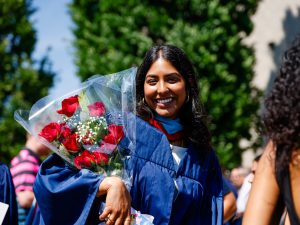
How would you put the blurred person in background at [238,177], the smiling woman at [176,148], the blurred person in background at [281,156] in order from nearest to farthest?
the blurred person in background at [281,156]
the smiling woman at [176,148]
the blurred person in background at [238,177]

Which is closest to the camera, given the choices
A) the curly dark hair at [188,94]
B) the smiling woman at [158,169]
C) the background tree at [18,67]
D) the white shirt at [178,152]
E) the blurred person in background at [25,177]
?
the smiling woman at [158,169]

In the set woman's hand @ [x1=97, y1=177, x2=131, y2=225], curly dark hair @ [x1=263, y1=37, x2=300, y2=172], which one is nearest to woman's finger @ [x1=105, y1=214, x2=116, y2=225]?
woman's hand @ [x1=97, y1=177, x2=131, y2=225]

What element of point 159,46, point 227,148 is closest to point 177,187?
point 159,46

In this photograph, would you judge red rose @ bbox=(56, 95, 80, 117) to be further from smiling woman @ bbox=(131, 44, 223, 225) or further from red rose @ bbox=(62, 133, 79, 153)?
smiling woman @ bbox=(131, 44, 223, 225)

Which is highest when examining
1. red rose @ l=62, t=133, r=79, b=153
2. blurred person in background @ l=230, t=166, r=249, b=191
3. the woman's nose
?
the woman's nose

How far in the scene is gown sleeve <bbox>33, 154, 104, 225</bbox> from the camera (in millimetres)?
2949

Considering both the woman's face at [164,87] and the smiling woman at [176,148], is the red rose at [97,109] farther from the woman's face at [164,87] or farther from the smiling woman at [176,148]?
the woman's face at [164,87]

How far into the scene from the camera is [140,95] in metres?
3.58

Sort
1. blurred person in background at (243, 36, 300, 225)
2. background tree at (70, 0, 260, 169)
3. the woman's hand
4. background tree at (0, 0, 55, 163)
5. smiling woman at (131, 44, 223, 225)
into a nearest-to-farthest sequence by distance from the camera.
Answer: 1. blurred person in background at (243, 36, 300, 225)
2. the woman's hand
3. smiling woman at (131, 44, 223, 225)
4. background tree at (70, 0, 260, 169)
5. background tree at (0, 0, 55, 163)

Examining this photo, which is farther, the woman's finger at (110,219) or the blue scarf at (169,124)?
the blue scarf at (169,124)

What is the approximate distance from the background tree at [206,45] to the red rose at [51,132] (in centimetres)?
637

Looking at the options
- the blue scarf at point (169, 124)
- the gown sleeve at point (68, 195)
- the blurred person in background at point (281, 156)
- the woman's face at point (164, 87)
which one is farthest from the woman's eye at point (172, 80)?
the blurred person in background at point (281, 156)

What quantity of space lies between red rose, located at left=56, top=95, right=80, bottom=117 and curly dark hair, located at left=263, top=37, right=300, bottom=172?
1265 mm

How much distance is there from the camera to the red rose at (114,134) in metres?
3.01
